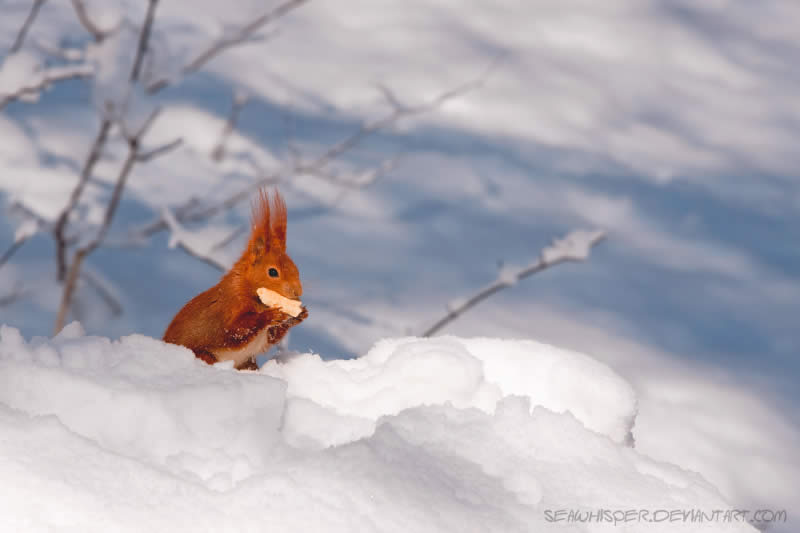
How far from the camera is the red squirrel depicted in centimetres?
118

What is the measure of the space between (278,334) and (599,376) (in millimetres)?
438

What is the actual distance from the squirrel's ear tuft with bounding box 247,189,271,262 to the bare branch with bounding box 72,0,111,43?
36.7 inches

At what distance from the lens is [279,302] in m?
1.17

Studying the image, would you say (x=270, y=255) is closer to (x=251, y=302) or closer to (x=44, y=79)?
(x=251, y=302)

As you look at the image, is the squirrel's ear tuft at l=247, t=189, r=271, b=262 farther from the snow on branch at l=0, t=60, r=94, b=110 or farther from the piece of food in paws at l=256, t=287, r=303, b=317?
the snow on branch at l=0, t=60, r=94, b=110

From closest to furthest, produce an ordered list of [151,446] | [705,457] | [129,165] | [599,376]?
[151,446] < [599,376] < [129,165] < [705,457]

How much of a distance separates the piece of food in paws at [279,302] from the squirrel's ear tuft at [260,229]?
0.16ft

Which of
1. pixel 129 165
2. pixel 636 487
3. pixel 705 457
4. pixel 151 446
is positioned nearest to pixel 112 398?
pixel 151 446

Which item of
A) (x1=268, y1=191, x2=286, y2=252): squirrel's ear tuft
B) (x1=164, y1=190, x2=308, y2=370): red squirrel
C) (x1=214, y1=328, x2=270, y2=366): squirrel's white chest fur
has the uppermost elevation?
(x1=268, y1=191, x2=286, y2=252): squirrel's ear tuft

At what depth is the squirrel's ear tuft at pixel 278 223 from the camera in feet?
3.88

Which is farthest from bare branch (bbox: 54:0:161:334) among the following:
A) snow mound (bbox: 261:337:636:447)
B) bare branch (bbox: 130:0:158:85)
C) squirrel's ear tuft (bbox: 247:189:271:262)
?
snow mound (bbox: 261:337:636:447)

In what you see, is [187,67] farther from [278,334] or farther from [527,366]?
[527,366]

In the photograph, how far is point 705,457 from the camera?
230 cm

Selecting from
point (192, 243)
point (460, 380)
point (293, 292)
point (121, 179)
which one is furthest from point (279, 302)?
point (121, 179)
